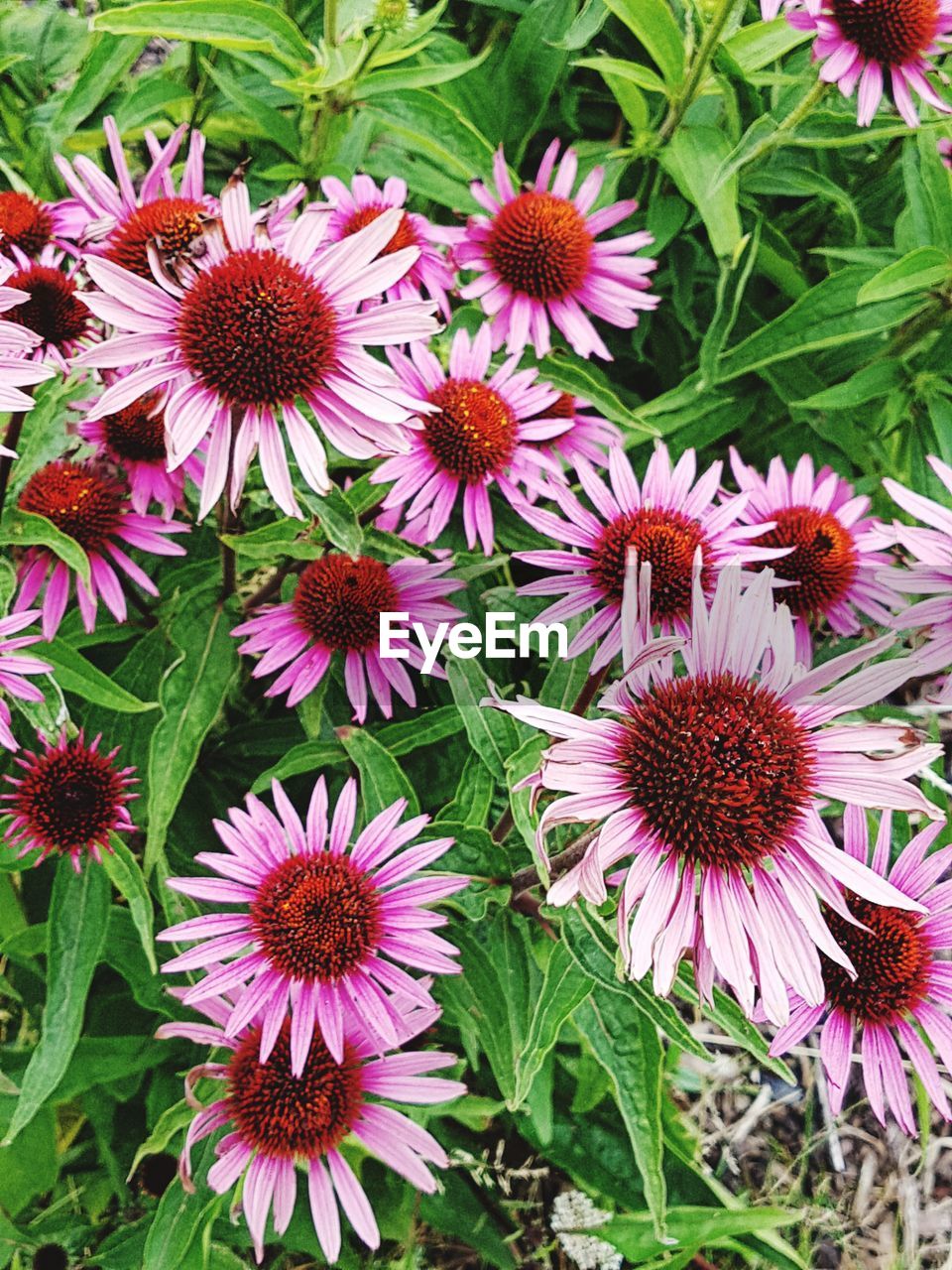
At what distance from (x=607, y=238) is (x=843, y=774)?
1150 millimetres

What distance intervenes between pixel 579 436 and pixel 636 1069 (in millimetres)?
804

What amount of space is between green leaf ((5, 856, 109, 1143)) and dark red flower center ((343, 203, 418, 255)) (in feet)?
2.63

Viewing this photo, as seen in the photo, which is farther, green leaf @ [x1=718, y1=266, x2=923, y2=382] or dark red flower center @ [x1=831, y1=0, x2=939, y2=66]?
green leaf @ [x1=718, y1=266, x2=923, y2=382]

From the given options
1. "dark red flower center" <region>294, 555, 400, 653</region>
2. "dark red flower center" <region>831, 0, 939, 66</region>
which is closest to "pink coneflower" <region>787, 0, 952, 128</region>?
"dark red flower center" <region>831, 0, 939, 66</region>

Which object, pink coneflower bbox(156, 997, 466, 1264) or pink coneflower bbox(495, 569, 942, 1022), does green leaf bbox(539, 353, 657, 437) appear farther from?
pink coneflower bbox(156, 997, 466, 1264)

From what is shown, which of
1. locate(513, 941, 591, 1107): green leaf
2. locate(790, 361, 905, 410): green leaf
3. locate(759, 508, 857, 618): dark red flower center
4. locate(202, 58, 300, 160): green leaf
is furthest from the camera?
locate(790, 361, 905, 410): green leaf

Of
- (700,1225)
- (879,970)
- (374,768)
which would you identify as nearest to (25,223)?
(374,768)

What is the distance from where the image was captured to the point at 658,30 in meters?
1.39

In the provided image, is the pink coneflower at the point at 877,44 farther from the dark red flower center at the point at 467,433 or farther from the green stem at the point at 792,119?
the dark red flower center at the point at 467,433

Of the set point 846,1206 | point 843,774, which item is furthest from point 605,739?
point 846,1206

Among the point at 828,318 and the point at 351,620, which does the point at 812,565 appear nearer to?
the point at 828,318

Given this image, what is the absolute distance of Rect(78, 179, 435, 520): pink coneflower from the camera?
37.9 inches

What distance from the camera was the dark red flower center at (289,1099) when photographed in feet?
3.65

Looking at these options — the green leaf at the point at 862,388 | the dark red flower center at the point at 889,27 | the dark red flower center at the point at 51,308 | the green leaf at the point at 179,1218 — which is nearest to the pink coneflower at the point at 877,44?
the dark red flower center at the point at 889,27
